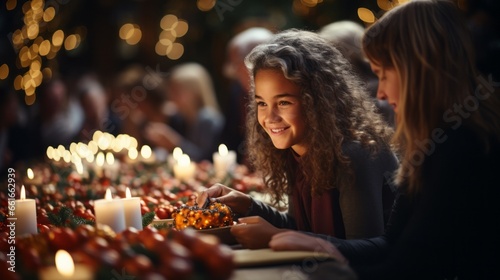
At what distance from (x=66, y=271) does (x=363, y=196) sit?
1.63 m

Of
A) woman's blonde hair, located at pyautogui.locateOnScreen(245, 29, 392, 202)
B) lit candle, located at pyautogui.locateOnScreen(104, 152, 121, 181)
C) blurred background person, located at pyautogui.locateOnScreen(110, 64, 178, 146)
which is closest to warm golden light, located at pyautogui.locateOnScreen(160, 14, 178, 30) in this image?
blurred background person, located at pyautogui.locateOnScreen(110, 64, 178, 146)

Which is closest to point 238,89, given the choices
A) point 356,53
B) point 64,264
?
point 356,53

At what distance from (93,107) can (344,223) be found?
314 inches

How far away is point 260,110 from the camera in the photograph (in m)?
A: 3.36

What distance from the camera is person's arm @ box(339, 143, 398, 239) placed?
3.06 metres

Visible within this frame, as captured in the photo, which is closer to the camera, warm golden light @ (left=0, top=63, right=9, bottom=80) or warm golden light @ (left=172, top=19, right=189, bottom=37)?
warm golden light @ (left=0, top=63, right=9, bottom=80)

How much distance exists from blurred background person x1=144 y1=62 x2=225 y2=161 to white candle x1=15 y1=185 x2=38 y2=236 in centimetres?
576

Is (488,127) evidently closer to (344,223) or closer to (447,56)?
(447,56)

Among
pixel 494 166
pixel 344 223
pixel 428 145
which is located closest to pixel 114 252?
pixel 428 145

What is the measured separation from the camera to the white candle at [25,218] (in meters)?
2.74

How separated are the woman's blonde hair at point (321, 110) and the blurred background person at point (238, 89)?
11.1 feet

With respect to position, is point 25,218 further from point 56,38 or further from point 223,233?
point 56,38

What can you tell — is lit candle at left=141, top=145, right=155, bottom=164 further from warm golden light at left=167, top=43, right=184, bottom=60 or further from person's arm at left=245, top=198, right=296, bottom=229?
warm golden light at left=167, top=43, right=184, bottom=60

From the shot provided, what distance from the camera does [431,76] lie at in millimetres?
2441
